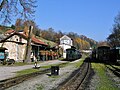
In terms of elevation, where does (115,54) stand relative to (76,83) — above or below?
above

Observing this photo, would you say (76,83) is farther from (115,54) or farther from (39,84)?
(115,54)

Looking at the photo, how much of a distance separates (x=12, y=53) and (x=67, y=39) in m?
109

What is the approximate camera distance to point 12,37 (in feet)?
236

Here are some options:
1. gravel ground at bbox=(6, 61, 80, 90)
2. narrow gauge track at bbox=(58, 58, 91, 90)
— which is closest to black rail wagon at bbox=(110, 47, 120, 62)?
narrow gauge track at bbox=(58, 58, 91, 90)

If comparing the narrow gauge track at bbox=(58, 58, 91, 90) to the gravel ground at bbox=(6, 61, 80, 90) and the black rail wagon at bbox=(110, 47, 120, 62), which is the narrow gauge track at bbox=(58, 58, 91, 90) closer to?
the gravel ground at bbox=(6, 61, 80, 90)

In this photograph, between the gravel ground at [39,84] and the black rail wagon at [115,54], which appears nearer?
the gravel ground at [39,84]

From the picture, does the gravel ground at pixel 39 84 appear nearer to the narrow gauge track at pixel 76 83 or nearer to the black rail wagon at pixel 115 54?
the narrow gauge track at pixel 76 83

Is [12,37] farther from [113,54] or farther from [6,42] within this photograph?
[113,54]

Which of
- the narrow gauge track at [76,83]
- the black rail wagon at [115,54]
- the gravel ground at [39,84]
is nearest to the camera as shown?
the narrow gauge track at [76,83]

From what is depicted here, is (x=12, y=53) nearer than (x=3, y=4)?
No

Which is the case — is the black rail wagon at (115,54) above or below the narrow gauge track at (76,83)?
above

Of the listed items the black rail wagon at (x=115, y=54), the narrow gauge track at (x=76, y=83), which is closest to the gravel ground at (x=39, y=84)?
the narrow gauge track at (x=76, y=83)

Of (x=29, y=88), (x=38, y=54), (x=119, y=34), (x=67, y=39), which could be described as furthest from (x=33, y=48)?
(x=67, y=39)

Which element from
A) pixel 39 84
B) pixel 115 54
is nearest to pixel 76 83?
pixel 39 84
